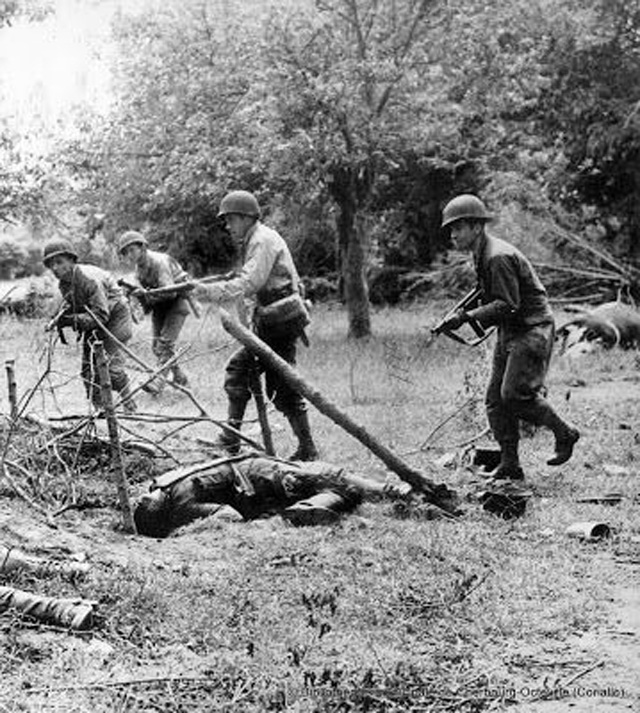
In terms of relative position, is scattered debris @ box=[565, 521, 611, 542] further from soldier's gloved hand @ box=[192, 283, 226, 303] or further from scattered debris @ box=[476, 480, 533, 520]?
soldier's gloved hand @ box=[192, 283, 226, 303]

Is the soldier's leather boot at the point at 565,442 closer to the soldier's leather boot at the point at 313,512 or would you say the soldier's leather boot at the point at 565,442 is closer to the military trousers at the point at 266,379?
the military trousers at the point at 266,379

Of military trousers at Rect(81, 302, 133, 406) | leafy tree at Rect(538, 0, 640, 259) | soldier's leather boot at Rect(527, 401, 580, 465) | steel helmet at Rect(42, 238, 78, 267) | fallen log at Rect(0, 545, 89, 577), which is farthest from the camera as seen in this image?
leafy tree at Rect(538, 0, 640, 259)

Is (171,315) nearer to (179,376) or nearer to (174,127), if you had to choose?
(179,376)

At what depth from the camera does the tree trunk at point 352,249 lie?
18.3 meters

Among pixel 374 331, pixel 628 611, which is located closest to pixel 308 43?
pixel 374 331

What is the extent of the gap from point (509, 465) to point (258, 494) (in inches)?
74.3

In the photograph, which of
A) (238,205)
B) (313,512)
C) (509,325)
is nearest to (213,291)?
(238,205)

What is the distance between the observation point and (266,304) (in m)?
8.27

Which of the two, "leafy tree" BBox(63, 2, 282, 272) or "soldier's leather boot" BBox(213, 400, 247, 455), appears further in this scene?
"leafy tree" BBox(63, 2, 282, 272)

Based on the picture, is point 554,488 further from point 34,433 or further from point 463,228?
point 34,433

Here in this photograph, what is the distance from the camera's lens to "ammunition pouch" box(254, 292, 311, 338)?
26.8 feet

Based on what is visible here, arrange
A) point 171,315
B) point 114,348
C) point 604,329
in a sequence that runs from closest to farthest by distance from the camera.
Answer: point 114,348 → point 171,315 → point 604,329

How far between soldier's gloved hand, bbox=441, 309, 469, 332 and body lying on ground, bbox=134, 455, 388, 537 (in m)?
1.25

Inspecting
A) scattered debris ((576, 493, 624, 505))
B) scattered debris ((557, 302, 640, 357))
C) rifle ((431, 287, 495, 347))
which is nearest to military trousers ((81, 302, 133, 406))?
rifle ((431, 287, 495, 347))
